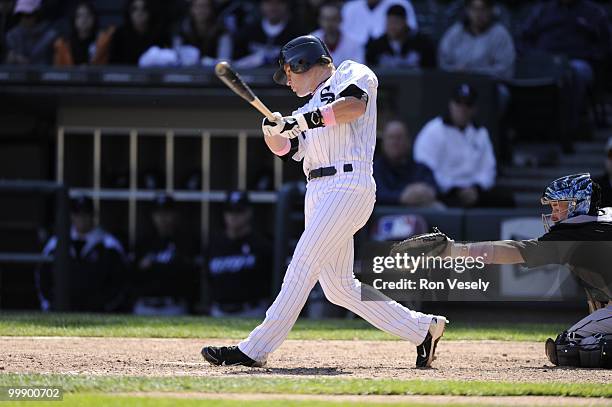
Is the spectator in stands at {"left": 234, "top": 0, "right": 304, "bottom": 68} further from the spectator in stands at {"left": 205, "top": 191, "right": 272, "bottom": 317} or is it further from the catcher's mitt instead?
the catcher's mitt

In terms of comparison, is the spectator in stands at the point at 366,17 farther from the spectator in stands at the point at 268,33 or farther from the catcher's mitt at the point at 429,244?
the catcher's mitt at the point at 429,244

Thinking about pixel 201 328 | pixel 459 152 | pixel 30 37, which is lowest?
pixel 201 328

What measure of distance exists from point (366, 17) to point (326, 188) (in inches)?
251

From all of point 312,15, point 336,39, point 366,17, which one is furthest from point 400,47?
point 312,15

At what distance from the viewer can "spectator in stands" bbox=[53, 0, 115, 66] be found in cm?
1185

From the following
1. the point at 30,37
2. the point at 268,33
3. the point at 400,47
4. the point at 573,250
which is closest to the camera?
the point at 573,250

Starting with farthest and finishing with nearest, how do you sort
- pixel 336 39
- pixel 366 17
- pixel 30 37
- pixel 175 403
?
pixel 30 37 → pixel 366 17 → pixel 336 39 → pixel 175 403

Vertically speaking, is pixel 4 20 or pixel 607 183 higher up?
pixel 4 20

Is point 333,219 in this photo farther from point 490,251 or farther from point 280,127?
point 490,251

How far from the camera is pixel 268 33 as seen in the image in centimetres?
1174

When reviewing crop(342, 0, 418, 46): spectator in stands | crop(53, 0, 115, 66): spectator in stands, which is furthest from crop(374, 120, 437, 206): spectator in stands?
crop(53, 0, 115, 66): spectator in stands

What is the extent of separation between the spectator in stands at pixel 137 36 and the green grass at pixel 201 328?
3302mm

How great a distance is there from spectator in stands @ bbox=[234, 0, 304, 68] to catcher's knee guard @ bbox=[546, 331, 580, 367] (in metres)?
5.64

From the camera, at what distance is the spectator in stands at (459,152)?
10.7 meters
